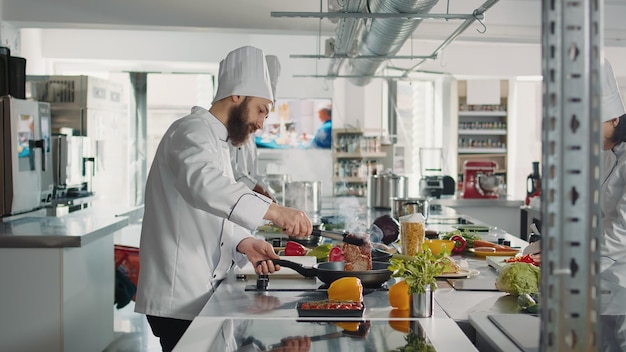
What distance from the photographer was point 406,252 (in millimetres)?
3107

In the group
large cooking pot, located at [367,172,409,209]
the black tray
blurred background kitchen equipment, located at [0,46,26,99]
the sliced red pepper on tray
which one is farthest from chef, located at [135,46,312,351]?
large cooking pot, located at [367,172,409,209]

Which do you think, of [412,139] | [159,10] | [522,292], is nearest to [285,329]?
[522,292]

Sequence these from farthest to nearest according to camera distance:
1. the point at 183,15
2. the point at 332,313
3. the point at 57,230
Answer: the point at 183,15, the point at 57,230, the point at 332,313

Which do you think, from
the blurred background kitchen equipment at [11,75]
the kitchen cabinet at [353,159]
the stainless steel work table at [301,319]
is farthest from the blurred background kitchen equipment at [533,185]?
the stainless steel work table at [301,319]

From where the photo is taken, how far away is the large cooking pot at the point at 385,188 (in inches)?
241

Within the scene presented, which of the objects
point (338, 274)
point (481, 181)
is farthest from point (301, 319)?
point (481, 181)

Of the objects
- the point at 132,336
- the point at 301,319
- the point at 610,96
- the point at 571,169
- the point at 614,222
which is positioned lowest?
the point at 132,336

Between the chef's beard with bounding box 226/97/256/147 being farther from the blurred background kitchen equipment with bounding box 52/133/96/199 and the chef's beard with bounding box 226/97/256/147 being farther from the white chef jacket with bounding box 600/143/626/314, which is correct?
the blurred background kitchen equipment with bounding box 52/133/96/199

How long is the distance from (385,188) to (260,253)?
3574mm

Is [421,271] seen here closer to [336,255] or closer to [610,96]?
[336,255]

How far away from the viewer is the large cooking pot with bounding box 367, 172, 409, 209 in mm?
6133

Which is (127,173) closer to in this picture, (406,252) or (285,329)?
(406,252)

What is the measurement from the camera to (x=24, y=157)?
476 cm

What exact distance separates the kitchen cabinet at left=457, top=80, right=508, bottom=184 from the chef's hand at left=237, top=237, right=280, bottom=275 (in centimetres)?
873
